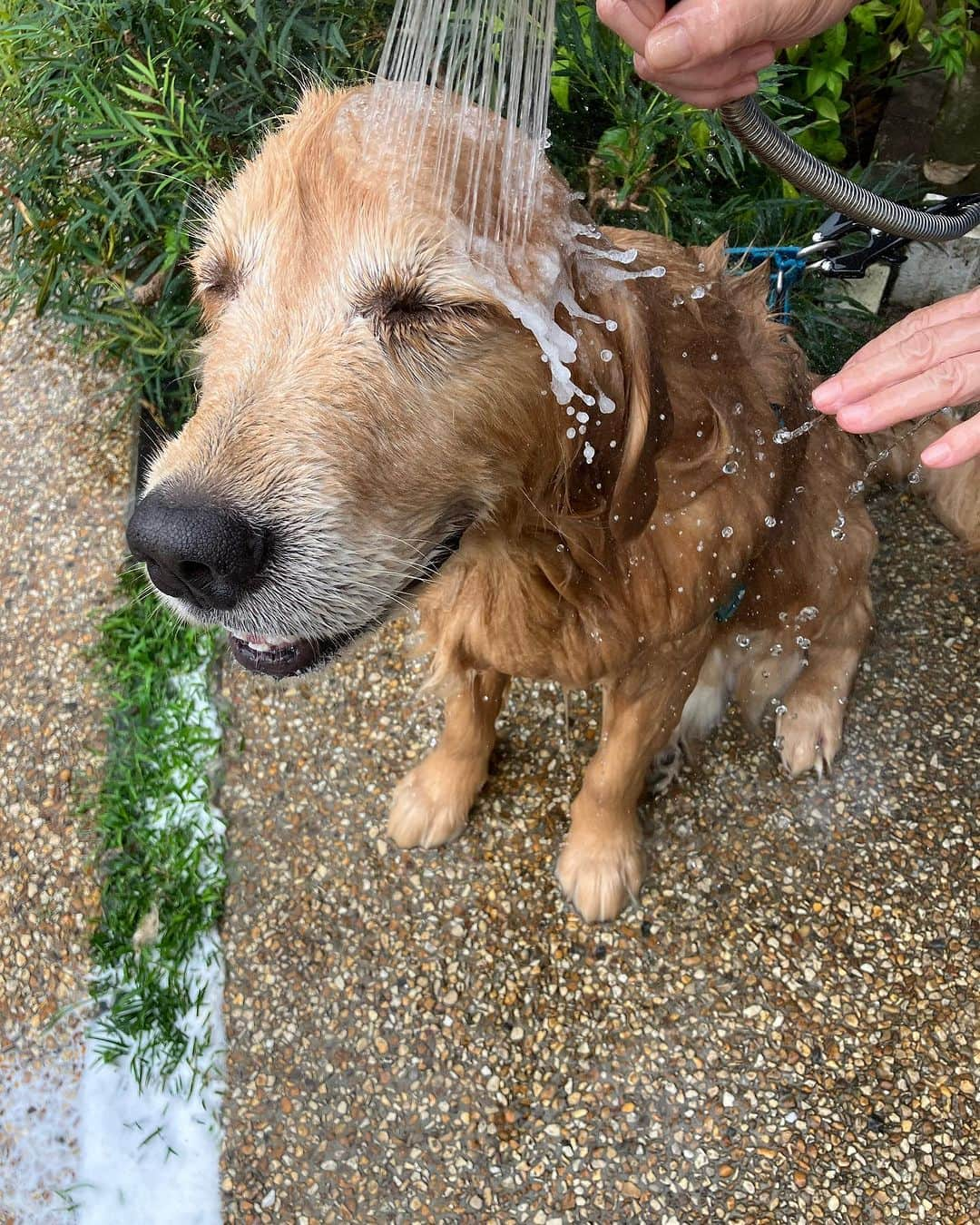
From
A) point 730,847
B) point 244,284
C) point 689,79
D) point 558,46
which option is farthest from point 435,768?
point 558,46

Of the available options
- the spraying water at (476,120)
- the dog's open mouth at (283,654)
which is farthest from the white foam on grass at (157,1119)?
the spraying water at (476,120)

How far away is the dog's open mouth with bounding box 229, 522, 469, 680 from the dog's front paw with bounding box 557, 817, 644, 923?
1342 millimetres

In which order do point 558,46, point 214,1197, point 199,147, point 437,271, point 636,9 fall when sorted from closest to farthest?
point 636,9 → point 437,271 → point 214,1197 → point 199,147 → point 558,46

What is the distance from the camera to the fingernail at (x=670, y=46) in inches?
61.4

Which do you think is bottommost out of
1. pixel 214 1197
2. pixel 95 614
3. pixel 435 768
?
pixel 214 1197

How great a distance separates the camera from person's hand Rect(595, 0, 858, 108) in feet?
5.13

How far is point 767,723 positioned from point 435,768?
118 cm

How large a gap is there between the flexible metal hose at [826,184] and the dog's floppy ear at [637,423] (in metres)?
0.37

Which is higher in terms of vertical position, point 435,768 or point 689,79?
point 689,79

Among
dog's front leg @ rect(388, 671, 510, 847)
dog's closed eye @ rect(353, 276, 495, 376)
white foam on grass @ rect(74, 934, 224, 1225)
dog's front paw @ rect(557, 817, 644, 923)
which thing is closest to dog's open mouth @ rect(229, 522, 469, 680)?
dog's closed eye @ rect(353, 276, 495, 376)

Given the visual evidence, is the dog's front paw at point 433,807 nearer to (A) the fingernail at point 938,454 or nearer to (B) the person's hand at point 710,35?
(A) the fingernail at point 938,454

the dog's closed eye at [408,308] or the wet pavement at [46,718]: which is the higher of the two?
the dog's closed eye at [408,308]

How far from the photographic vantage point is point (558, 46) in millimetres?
3529

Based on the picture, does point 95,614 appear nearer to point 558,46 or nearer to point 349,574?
point 349,574
